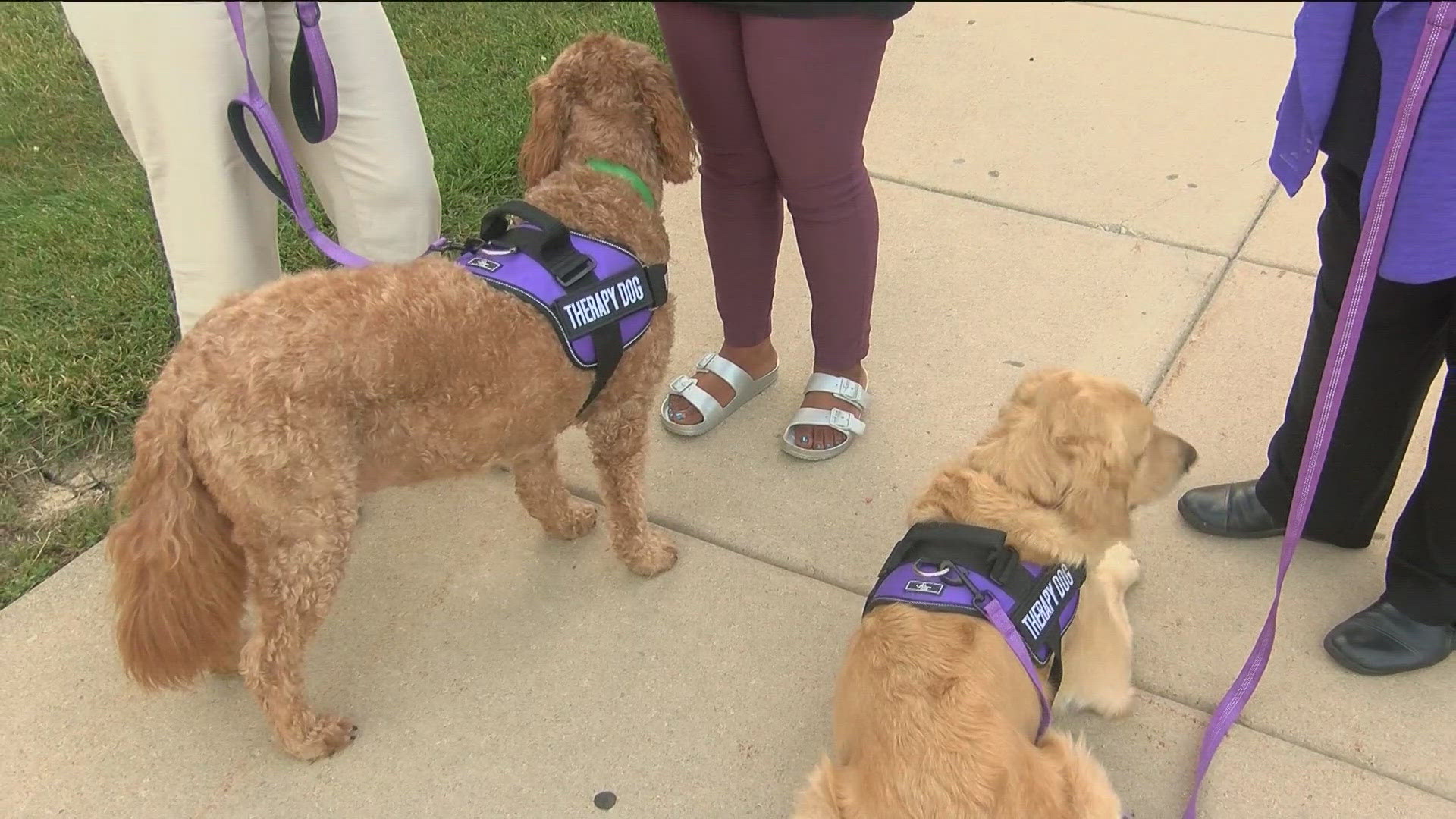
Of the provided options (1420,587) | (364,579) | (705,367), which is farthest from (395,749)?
(1420,587)

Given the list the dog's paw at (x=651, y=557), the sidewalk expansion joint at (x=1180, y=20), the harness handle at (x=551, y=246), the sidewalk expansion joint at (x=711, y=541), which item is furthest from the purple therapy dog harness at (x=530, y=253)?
the sidewalk expansion joint at (x=1180, y=20)

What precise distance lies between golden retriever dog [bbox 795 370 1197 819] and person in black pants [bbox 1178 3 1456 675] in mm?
528

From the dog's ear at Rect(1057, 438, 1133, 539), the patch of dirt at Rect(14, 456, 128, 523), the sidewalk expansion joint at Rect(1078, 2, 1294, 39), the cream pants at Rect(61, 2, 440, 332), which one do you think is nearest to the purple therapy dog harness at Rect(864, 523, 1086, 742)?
the dog's ear at Rect(1057, 438, 1133, 539)

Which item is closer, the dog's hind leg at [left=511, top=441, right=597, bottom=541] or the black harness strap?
the black harness strap

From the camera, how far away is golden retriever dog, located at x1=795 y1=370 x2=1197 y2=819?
1958 mm

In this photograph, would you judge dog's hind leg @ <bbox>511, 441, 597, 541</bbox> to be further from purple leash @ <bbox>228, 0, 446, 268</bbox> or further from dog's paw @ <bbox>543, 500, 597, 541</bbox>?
purple leash @ <bbox>228, 0, 446, 268</bbox>

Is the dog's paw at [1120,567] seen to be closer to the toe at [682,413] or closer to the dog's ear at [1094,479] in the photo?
the dog's ear at [1094,479]

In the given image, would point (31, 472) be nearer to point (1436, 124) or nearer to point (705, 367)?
point (705, 367)

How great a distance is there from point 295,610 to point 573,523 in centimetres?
93

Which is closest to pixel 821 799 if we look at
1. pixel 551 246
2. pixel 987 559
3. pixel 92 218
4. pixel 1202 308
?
pixel 987 559

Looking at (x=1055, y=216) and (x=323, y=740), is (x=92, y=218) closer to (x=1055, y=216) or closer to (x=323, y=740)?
(x=323, y=740)

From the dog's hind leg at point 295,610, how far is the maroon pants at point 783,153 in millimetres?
1459

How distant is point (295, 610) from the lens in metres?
2.44

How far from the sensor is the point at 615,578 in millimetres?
3072
